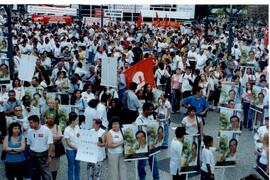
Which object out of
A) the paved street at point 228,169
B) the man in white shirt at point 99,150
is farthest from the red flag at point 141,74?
the man in white shirt at point 99,150

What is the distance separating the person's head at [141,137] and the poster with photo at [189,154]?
71 cm

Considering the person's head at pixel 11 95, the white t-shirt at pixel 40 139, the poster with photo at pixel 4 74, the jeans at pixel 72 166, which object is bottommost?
the jeans at pixel 72 166

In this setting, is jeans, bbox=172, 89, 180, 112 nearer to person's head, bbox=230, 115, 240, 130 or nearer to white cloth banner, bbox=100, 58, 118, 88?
white cloth banner, bbox=100, 58, 118, 88

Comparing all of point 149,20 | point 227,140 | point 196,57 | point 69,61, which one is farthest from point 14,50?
point 149,20

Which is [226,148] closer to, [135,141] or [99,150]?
[135,141]

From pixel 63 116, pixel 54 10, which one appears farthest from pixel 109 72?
pixel 54 10

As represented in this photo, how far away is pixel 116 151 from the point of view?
739 centimetres

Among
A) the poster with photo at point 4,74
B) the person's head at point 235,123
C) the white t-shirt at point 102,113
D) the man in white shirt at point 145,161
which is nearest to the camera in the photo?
the man in white shirt at point 145,161

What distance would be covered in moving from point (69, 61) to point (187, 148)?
8435 mm

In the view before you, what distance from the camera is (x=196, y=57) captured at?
53.1 ft

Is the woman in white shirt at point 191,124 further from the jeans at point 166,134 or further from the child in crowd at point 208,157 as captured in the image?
the child in crowd at point 208,157

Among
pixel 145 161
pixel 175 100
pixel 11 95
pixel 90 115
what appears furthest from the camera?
pixel 175 100

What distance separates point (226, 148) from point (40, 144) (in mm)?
3009

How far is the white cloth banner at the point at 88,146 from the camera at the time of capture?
7.15 metres
